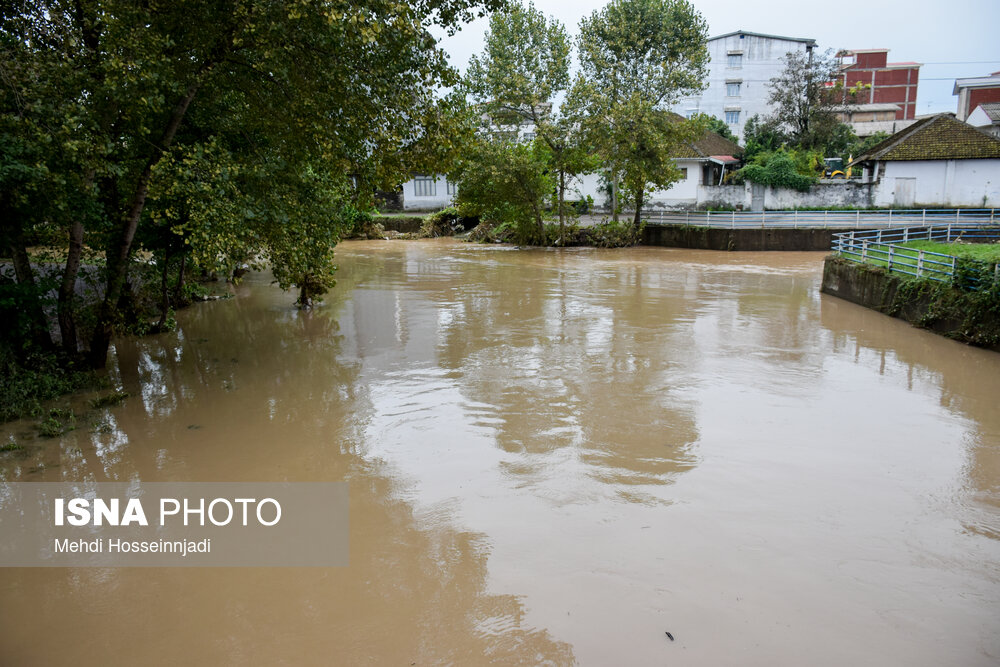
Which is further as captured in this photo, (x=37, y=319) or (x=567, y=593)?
(x=37, y=319)

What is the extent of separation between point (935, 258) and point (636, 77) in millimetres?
21710

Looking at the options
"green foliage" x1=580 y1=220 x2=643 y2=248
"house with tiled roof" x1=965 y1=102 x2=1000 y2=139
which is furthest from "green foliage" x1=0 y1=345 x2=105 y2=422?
"house with tiled roof" x1=965 y1=102 x2=1000 y2=139

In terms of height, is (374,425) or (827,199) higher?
(827,199)

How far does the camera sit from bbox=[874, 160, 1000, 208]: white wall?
33.6 m

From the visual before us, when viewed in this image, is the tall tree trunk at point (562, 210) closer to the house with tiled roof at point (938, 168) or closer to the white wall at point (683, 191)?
the white wall at point (683, 191)

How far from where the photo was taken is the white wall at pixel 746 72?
53.4 m

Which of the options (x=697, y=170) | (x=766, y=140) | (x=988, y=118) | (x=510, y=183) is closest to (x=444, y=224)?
(x=510, y=183)

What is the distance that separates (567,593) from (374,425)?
4.54 meters

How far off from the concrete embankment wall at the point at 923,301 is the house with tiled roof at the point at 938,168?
1912cm

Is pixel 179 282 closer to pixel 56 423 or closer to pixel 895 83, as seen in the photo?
pixel 56 423

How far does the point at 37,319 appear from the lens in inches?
408

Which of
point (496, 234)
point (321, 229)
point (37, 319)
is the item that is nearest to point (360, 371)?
point (321, 229)

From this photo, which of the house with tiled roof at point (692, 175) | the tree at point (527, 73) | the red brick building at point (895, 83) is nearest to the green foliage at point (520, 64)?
the tree at point (527, 73)

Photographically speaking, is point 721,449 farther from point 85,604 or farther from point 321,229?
point 321,229
